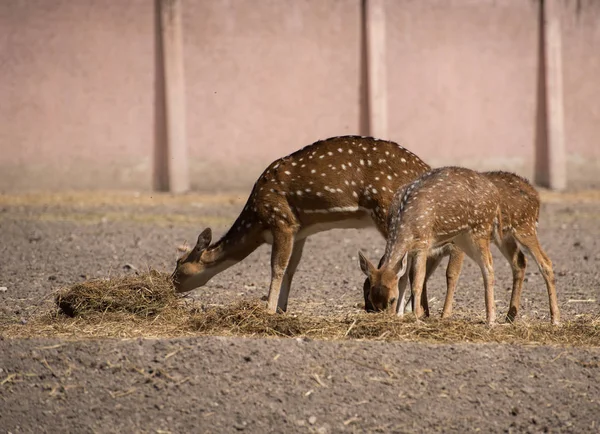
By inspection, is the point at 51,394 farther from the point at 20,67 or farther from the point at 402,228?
the point at 20,67

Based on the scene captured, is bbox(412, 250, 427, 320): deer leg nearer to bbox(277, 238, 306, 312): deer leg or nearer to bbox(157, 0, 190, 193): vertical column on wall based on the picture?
bbox(277, 238, 306, 312): deer leg

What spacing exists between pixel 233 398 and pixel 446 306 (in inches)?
112

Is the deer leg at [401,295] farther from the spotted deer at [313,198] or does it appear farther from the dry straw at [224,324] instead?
the spotted deer at [313,198]

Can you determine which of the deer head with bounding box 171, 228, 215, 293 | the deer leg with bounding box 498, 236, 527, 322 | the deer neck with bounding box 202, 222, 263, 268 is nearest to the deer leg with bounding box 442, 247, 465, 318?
the deer leg with bounding box 498, 236, 527, 322

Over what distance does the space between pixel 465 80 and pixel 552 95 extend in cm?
159

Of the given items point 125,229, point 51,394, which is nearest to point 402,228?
point 51,394

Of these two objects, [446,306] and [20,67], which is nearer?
[446,306]

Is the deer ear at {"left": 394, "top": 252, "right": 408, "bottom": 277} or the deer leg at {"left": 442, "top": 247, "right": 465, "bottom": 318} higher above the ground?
the deer ear at {"left": 394, "top": 252, "right": 408, "bottom": 277}

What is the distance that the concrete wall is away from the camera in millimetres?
17766

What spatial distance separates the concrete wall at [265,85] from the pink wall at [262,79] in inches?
0.9

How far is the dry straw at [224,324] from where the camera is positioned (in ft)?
26.3

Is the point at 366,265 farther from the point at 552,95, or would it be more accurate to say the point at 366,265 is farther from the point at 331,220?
the point at 552,95

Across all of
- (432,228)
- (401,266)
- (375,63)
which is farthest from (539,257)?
(375,63)

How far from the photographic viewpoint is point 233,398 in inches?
271
